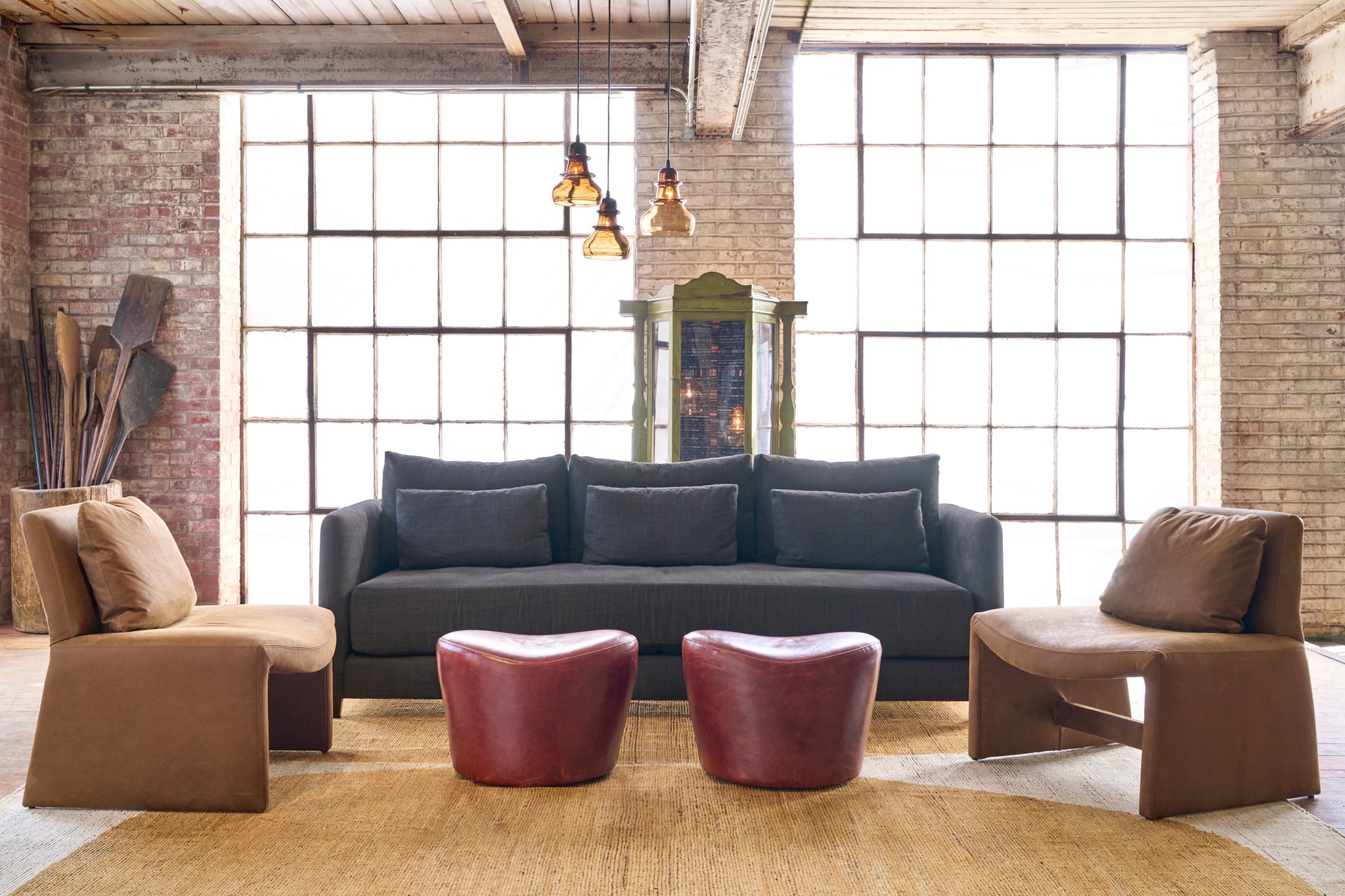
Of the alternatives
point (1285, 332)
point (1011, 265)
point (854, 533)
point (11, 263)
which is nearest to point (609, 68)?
point (1011, 265)

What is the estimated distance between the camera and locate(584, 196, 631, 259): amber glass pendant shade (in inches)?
153

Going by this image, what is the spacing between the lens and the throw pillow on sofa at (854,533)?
3900 mm

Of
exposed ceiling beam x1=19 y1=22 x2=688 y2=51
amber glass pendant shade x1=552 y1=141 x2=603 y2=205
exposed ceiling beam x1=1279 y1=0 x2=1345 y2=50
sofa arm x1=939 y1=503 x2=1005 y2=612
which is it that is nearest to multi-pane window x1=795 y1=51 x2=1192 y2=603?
exposed ceiling beam x1=1279 y1=0 x2=1345 y2=50

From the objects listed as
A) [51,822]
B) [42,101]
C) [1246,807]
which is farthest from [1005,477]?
[42,101]

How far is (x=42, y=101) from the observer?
554 cm

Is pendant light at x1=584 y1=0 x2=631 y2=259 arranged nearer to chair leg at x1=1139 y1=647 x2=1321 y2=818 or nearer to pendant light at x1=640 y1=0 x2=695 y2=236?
pendant light at x1=640 y1=0 x2=695 y2=236

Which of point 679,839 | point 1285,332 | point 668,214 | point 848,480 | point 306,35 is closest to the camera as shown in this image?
point 679,839

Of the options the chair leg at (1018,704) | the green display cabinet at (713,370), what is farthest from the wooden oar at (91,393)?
the chair leg at (1018,704)

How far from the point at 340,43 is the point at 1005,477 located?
480 centimetres

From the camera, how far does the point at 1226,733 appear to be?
2600mm

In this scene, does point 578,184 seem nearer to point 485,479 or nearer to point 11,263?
point 485,479

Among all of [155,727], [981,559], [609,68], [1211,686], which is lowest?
[155,727]

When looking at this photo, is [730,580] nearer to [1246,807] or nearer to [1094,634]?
[1094,634]

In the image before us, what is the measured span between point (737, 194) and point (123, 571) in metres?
3.97
